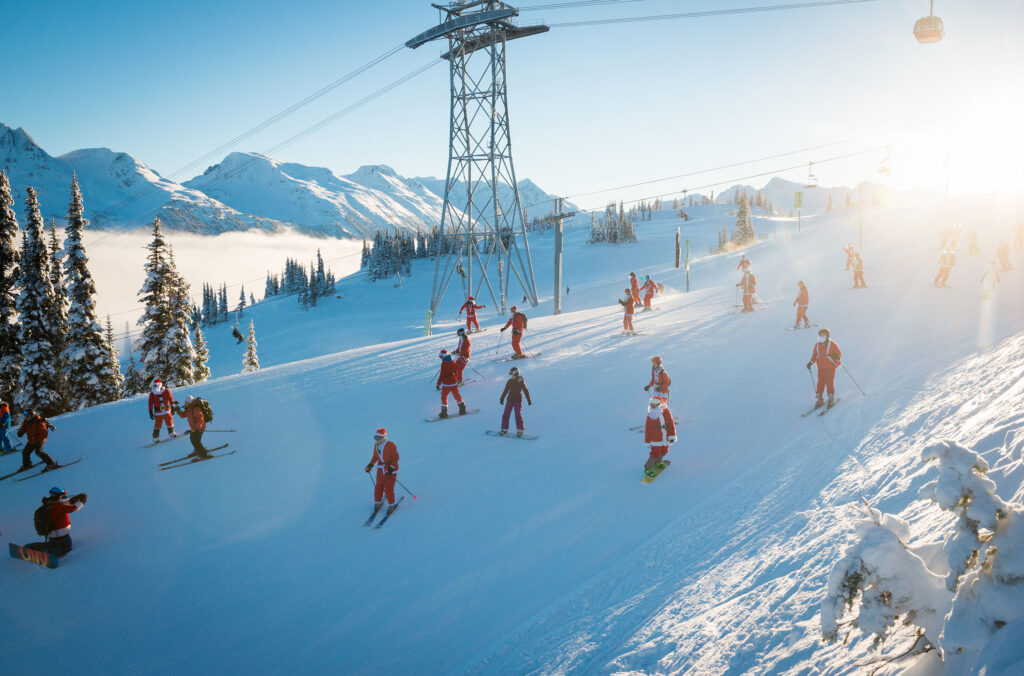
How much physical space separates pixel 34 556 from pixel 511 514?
8.89 metres

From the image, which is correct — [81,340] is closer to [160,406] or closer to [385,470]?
[160,406]

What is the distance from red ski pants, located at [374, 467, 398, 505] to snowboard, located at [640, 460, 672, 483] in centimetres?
490

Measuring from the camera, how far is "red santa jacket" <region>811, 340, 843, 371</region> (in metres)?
12.3

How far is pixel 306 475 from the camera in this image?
39.0ft

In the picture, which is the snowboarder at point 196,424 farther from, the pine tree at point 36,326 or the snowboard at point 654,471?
the pine tree at point 36,326

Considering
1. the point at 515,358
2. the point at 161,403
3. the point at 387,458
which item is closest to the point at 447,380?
the point at 387,458

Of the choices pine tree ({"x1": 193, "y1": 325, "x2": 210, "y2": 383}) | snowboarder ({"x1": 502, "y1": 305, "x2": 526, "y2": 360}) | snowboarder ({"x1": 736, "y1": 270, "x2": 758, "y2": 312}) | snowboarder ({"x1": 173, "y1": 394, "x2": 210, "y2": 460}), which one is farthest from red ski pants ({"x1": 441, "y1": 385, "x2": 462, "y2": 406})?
pine tree ({"x1": 193, "y1": 325, "x2": 210, "y2": 383})

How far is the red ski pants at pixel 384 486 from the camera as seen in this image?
9.98 meters

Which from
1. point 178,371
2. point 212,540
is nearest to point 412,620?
point 212,540

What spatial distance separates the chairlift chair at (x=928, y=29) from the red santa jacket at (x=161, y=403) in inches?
779

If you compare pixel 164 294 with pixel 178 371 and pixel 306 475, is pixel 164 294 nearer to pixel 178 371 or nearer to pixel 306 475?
pixel 178 371

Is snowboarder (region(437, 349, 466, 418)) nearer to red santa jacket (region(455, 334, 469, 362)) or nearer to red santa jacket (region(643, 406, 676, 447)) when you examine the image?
red santa jacket (region(455, 334, 469, 362))

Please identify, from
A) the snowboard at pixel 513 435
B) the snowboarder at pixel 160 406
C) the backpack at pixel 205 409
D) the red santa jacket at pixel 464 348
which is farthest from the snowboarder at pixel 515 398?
the snowboarder at pixel 160 406

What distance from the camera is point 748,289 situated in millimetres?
23312
